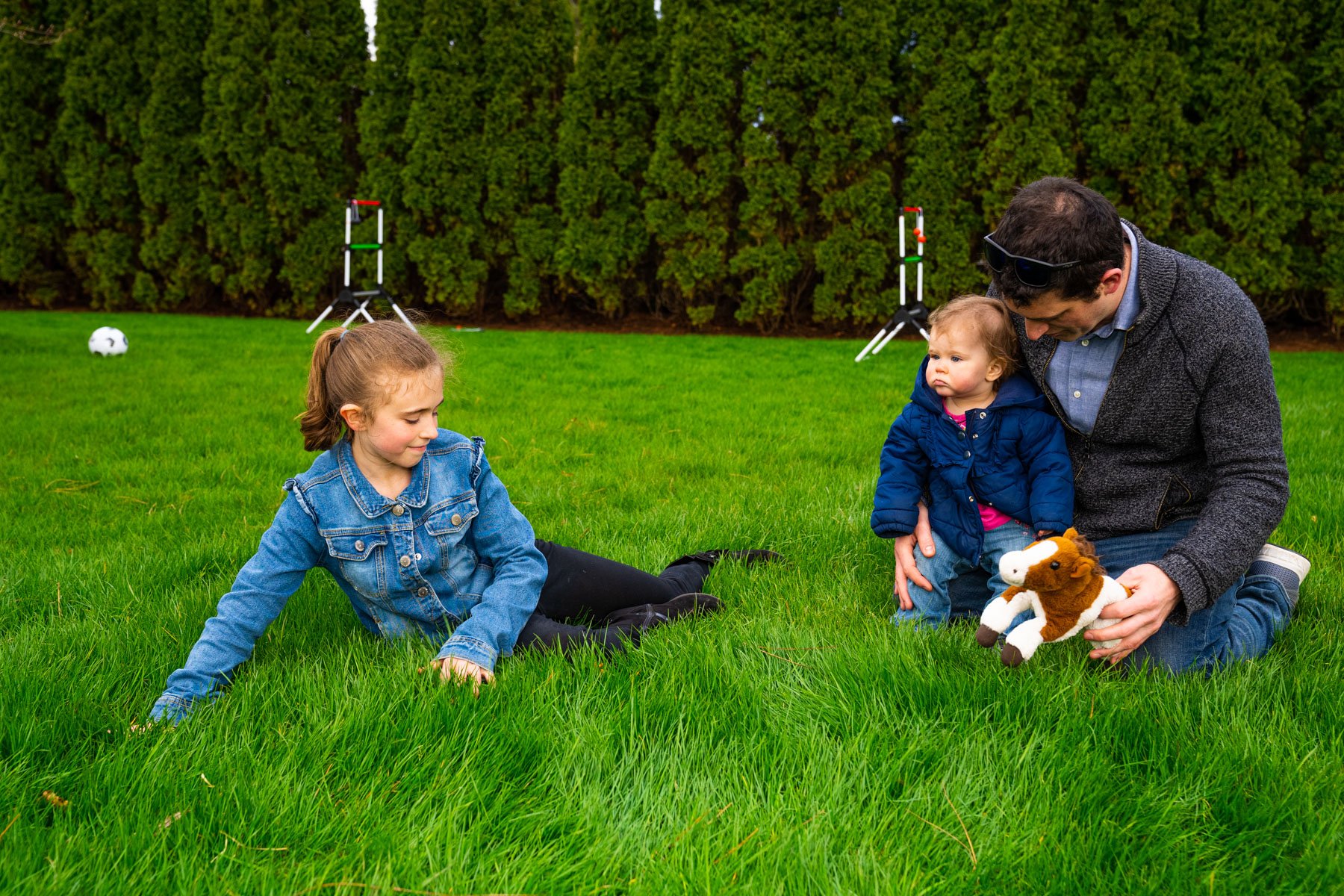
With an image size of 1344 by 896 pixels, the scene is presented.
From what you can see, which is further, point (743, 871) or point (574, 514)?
point (574, 514)

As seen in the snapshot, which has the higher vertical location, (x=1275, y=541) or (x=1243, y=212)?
(x=1243, y=212)

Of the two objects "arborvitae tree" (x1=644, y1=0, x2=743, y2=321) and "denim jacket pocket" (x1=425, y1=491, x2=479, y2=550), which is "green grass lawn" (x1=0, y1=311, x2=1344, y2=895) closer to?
"denim jacket pocket" (x1=425, y1=491, x2=479, y2=550)

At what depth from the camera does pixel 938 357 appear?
2811 millimetres

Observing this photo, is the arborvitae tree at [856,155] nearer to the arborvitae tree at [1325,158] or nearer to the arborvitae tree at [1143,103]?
the arborvitae tree at [1143,103]

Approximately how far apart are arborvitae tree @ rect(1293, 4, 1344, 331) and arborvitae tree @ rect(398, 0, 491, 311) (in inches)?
369

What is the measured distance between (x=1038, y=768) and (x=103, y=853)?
177cm

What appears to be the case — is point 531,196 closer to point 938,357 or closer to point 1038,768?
point 938,357

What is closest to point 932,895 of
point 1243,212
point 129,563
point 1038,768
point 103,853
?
point 1038,768

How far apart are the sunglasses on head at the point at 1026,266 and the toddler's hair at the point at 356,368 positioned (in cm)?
148

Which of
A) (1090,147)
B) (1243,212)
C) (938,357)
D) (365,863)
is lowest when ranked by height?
(365,863)

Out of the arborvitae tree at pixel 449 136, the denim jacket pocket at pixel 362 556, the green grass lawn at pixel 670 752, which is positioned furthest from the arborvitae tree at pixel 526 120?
the denim jacket pocket at pixel 362 556

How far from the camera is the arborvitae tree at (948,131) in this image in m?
10.3

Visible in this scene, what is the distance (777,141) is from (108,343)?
7433 mm

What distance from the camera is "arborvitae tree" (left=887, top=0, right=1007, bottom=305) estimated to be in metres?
10.3
